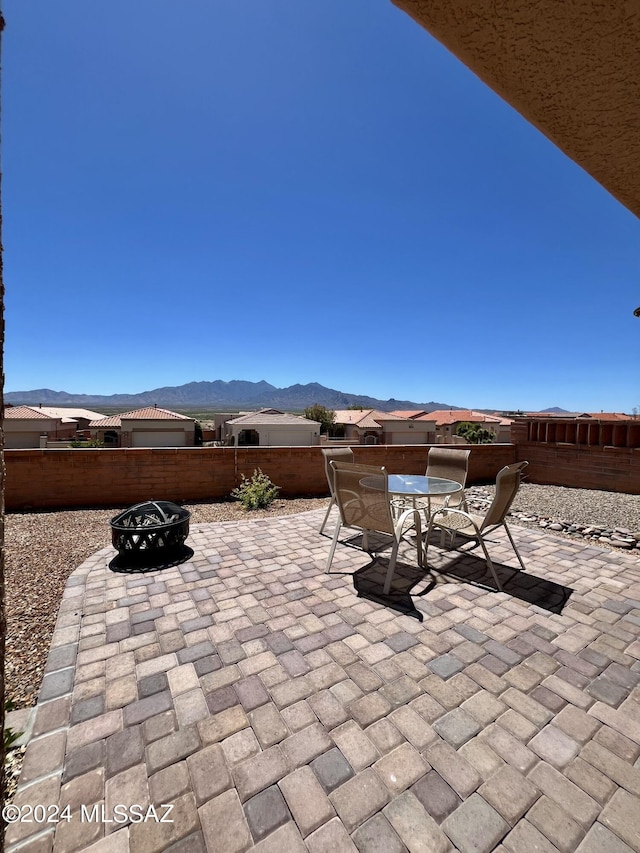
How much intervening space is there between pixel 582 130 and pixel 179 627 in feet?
12.3

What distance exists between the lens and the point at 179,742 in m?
1.70

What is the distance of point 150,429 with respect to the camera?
37156mm

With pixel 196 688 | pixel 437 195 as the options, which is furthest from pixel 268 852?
pixel 437 195

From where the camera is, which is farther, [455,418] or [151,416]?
[455,418]

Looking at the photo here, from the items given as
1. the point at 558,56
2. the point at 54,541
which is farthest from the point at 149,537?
the point at 558,56

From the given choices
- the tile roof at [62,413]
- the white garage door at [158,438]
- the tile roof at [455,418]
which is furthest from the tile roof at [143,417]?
the tile roof at [455,418]

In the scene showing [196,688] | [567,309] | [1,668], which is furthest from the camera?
[567,309]

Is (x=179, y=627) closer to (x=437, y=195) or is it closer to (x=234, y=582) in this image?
(x=234, y=582)

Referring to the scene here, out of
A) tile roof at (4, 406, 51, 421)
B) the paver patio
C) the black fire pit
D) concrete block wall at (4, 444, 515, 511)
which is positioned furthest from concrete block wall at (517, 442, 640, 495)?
tile roof at (4, 406, 51, 421)

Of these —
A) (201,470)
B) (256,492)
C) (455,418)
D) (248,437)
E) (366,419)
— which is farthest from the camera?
(455,418)

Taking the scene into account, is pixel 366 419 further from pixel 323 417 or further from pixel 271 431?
pixel 271 431

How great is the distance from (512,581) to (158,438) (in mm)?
38640

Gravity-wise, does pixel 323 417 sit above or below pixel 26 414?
above

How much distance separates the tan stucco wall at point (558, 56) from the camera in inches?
43.6
